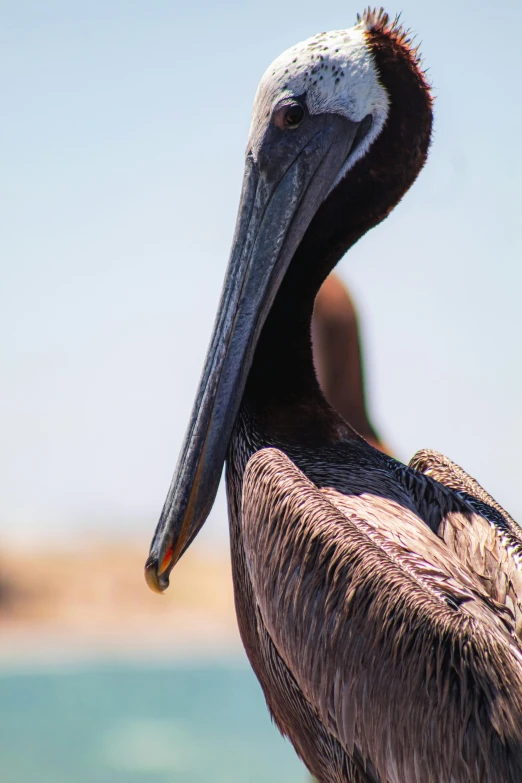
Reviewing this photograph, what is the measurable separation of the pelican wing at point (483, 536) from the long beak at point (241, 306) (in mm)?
598

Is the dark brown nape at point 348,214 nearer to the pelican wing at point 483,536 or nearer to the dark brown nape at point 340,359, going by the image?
the pelican wing at point 483,536

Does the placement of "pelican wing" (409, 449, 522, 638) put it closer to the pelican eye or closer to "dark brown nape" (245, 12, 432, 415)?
"dark brown nape" (245, 12, 432, 415)

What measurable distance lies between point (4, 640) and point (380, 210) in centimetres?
1323

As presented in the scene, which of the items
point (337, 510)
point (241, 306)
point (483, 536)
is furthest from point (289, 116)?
point (483, 536)

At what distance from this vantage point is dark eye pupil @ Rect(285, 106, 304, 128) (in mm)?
2747

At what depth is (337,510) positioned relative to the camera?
2.36m

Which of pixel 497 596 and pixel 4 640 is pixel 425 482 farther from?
pixel 4 640

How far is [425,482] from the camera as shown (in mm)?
2768

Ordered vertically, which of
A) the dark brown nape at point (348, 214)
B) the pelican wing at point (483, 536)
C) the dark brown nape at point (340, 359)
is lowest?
the dark brown nape at point (340, 359)

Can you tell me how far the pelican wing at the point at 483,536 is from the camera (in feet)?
8.00

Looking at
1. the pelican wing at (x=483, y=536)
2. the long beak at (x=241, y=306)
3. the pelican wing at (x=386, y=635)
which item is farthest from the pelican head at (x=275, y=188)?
the pelican wing at (x=483, y=536)

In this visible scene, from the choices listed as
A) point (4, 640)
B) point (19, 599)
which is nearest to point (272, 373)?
point (4, 640)

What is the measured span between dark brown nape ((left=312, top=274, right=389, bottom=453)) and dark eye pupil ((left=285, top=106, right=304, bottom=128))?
1.51m

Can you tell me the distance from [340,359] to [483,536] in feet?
5.97
